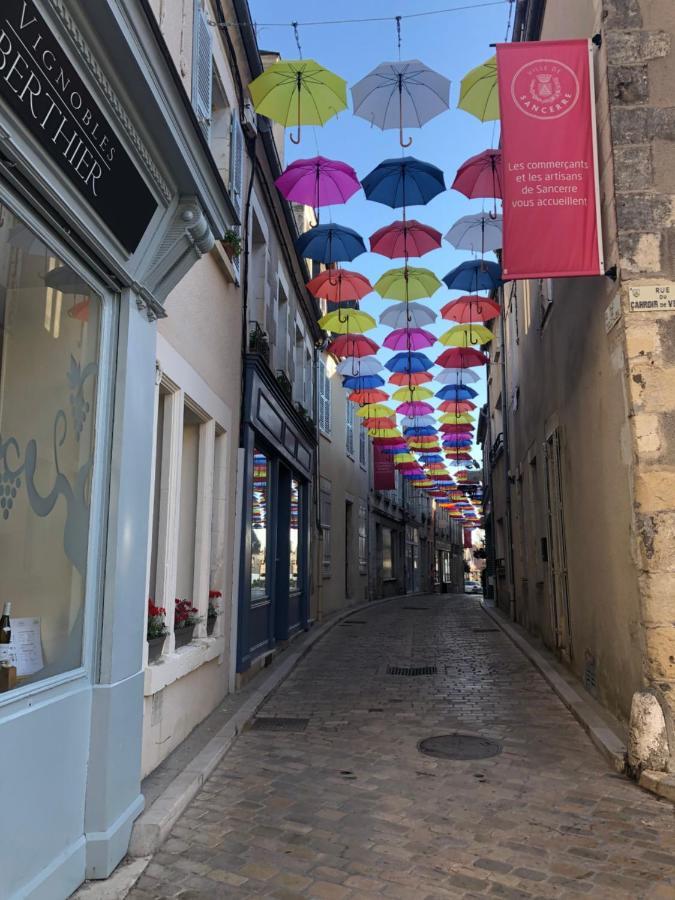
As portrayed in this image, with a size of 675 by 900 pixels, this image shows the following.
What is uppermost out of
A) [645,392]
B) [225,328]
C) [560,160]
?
[560,160]

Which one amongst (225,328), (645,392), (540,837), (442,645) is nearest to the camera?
(540,837)

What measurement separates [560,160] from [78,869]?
19.0 feet

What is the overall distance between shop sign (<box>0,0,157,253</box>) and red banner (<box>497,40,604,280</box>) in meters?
3.08

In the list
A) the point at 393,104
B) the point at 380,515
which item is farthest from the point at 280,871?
the point at 380,515

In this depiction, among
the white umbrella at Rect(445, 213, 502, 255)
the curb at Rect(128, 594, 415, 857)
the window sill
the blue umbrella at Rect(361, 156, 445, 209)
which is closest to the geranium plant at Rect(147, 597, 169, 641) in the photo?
the window sill

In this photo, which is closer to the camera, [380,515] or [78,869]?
[78,869]

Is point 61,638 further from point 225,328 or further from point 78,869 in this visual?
point 225,328

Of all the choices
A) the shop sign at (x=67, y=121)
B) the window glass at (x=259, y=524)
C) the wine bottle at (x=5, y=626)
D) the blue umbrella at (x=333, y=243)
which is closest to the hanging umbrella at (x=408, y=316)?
the blue umbrella at (x=333, y=243)

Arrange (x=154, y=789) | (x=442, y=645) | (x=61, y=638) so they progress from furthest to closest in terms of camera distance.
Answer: (x=442, y=645)
(x=154, y=789)
(x=61, y=638)

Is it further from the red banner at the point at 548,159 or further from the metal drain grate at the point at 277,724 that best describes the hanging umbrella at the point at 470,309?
the metal drain grate at the point at 277,724

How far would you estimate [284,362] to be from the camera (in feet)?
39.1

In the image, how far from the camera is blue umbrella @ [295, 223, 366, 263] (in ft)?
33.7

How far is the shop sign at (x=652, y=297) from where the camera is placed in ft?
17.3

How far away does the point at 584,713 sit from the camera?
6.46 meters
